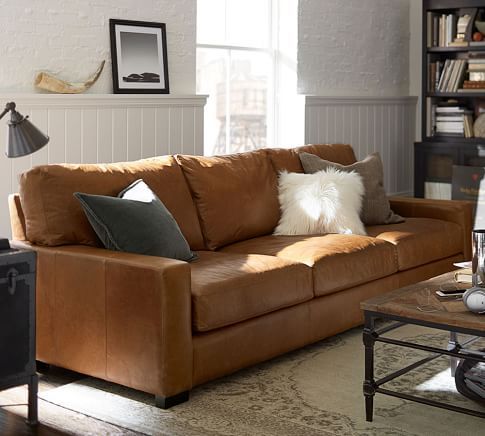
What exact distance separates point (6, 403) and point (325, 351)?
1522 mm

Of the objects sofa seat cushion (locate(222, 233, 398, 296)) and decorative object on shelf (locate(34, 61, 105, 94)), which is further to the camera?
decorative object on shelf (locate(34, 61, 105, 94))

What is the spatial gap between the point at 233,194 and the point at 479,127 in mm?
3106

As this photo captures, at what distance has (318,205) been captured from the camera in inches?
192

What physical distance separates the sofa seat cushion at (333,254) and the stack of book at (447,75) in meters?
2.75

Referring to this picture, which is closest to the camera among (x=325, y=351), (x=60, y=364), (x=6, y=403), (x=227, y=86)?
(x=6, y=403)

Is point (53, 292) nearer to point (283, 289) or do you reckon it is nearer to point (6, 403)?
point (6, 403)

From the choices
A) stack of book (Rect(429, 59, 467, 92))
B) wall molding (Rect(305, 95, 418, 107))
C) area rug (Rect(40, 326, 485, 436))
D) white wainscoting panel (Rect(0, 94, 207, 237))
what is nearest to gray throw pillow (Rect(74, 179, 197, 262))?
area rug (Rect(40, 326, 485, 436))

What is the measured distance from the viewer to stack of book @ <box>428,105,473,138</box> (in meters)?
7.11

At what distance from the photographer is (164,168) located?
4.41 m

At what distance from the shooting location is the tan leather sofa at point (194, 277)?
11.4ft

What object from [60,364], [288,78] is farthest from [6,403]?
[288,78]

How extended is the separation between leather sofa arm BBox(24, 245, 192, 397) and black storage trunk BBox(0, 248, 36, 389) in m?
0.34

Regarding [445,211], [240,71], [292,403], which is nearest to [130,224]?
[292,403]

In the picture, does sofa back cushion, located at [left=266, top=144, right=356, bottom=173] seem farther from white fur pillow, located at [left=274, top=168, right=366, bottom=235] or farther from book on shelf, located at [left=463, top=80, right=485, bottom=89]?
book on shelf, located at [left=463, top=80, right=485, bottom=89]
